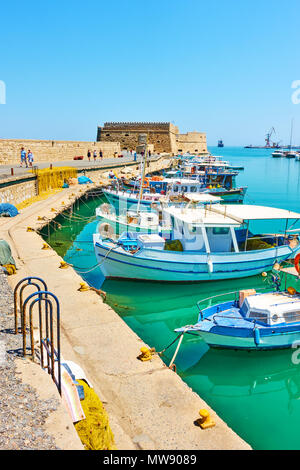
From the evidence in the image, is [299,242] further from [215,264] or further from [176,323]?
[176,323]

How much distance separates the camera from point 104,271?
13.4 metres

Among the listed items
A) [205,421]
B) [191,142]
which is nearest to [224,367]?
[205,421]

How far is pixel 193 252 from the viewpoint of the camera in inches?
498

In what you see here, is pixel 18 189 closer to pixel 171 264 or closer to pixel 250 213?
pixel 171 264

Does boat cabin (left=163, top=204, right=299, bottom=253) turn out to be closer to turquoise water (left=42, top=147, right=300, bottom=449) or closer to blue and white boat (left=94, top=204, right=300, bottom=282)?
blue and white boat (left=94, top=204, right=300, bottom=282)

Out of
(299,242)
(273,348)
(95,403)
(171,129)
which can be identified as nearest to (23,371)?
(95,403)

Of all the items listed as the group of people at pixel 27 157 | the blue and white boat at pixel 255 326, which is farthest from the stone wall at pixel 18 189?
the blue and white boat at pixel 255 326

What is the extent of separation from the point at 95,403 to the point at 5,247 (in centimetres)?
707

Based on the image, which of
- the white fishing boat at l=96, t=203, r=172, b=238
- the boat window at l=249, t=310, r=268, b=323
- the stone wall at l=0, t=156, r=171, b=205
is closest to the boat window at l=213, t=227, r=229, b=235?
the white fishing boat at l=96, t=203, r=172, b=238

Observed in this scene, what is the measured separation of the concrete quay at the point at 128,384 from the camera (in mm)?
4863

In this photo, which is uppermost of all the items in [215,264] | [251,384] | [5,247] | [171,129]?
[171,129]

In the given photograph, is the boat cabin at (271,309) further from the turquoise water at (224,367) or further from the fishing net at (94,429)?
the fishing net at (94,429)

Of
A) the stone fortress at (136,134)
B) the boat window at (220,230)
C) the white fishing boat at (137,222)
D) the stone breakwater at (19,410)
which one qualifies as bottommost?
the stone breakwater at (19,410)

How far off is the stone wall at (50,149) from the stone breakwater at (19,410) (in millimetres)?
26274
